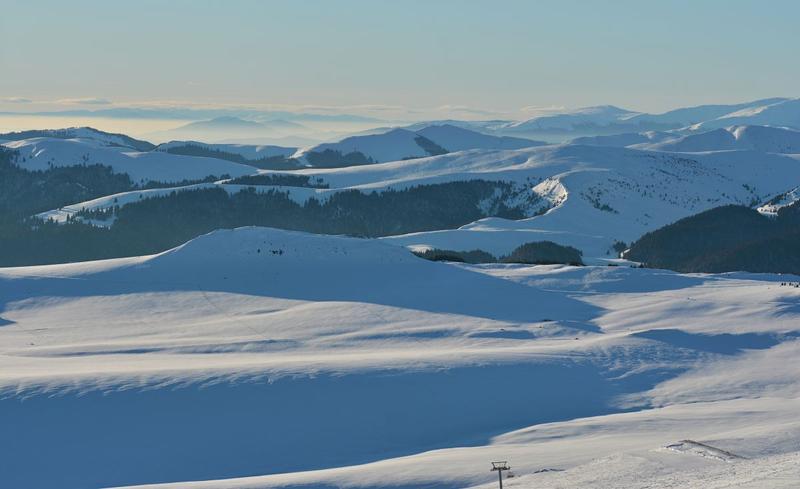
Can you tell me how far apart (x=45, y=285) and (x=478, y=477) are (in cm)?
7384

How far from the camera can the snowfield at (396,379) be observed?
50.8m

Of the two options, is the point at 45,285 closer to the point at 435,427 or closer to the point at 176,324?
the point at 176,324

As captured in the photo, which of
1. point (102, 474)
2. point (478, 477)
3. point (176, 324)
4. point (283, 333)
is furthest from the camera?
point (176, 324)

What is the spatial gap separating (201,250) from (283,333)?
32.9 metres

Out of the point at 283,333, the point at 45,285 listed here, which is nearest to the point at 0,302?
the point at 45,285

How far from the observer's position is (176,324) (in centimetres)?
9744

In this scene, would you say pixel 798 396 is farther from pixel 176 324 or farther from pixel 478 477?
pixel 176 324

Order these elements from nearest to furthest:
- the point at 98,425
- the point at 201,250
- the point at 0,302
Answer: the point at 98,425 → the point at 0,302 → the point at 201,250

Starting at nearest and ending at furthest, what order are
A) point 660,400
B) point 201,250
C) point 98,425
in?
Result: point 98,425 < point 660,400 < point 201,250

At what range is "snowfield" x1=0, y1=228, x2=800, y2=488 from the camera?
167 feet

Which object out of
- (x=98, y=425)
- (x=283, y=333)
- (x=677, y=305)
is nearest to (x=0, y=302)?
(x=283, y=333)

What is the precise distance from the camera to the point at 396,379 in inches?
2603

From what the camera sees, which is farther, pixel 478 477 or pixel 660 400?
pixel 660 400

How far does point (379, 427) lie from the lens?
2355 inches
